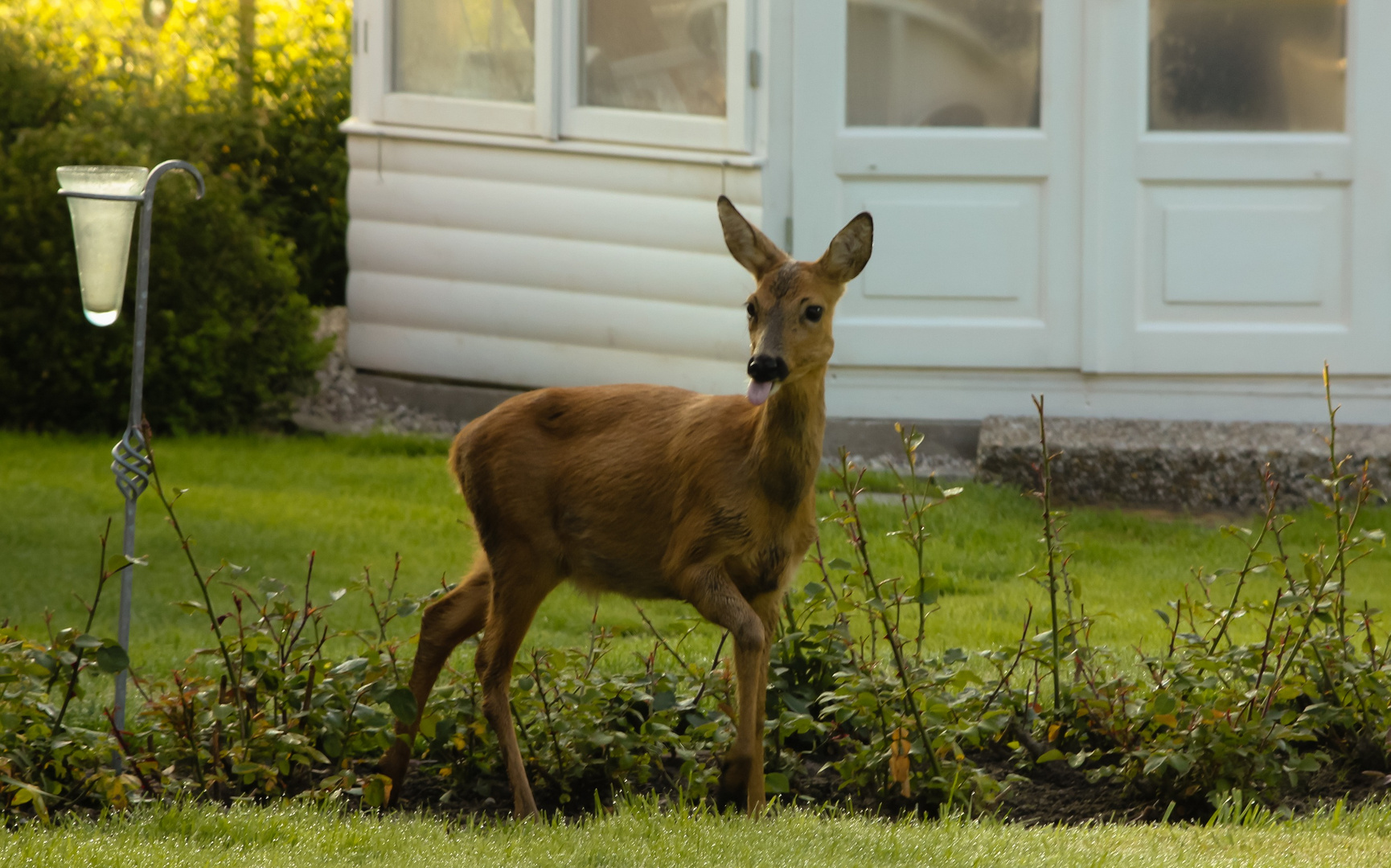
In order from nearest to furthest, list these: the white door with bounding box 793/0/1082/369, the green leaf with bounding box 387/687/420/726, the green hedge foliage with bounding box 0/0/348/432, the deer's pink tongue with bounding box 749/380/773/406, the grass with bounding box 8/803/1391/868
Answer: the grass with bounding box 8/803/1391/868, the deer's pink tongue with bounding box 749/380/773/406, the green leaf with bounding box 387/687/420/726, the white door with bounding box 793/0/1082/369, the green hedge foliage with bounding box 0/0/348/432

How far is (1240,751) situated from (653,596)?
162 cm

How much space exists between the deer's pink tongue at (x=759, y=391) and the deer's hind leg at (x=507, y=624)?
0.84 m

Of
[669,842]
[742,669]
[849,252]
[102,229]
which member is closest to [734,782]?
[742,669]

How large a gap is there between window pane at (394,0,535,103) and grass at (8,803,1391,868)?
666 centimetres

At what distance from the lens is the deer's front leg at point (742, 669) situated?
12.9 ft

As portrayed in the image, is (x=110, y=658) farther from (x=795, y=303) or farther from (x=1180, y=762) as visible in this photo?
(x=1180, y=762)

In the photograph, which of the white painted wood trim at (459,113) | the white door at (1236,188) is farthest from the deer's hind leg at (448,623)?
the white painted wood trim at (459,113)

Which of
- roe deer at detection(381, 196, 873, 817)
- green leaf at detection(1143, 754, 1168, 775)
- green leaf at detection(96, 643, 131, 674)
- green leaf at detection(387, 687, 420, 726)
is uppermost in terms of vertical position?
roe deer at detection(381, 196, 873, 817)

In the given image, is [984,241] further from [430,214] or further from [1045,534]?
[1045,534]

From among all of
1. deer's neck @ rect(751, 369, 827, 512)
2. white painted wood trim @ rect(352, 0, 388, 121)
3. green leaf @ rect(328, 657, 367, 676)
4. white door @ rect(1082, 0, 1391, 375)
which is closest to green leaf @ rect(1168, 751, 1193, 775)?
deer's neck @ rect(751, 369, 827, 512)

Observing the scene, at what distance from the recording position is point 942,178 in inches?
345

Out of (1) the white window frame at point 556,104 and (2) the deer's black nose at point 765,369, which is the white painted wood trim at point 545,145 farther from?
(2) the deer's black nose at point 765,369

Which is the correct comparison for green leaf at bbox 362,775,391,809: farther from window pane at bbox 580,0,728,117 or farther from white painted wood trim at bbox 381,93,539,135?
white painted wood trim at bbox 381,93,539,135

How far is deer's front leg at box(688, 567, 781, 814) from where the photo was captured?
12.9ft
